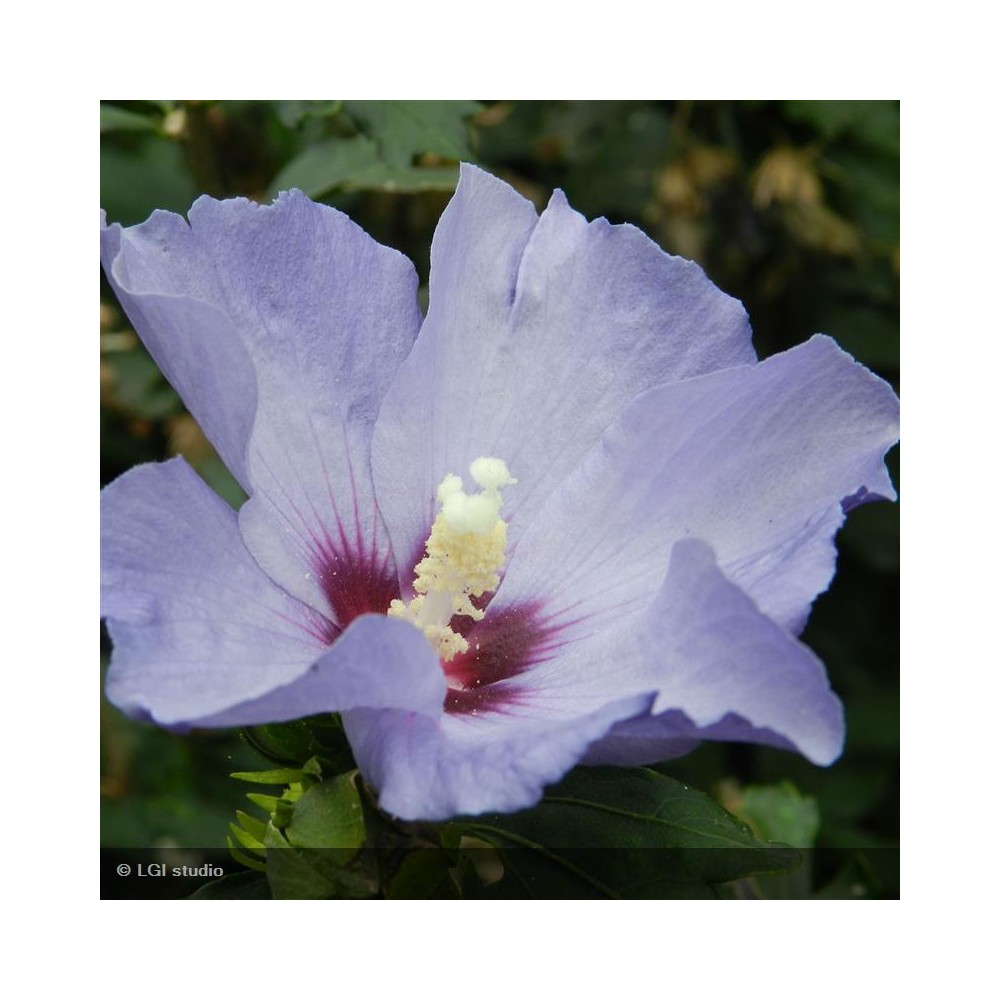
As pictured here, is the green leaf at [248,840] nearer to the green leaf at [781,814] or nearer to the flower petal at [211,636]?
the flower petal at [211,636]

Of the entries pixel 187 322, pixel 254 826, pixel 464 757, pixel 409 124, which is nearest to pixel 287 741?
pixel 254 826

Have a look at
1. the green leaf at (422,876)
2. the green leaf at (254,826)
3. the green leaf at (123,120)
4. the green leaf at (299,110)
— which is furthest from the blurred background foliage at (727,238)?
the green leaf at (422,876)

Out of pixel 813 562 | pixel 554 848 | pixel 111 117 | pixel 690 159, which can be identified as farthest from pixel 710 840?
pixel 690 159

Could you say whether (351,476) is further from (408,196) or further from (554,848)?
(408,196)

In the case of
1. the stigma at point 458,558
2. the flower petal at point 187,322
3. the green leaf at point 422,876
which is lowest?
the green leaf at point 422,876

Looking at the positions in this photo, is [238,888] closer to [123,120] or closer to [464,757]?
[464,757]

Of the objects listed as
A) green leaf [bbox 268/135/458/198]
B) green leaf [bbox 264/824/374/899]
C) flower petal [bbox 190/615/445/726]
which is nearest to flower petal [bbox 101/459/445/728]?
flower petal [bbox 190/615/445/726]

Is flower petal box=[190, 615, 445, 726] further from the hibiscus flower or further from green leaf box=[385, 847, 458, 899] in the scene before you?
green leaf box=[385, 847, 458, 899]
